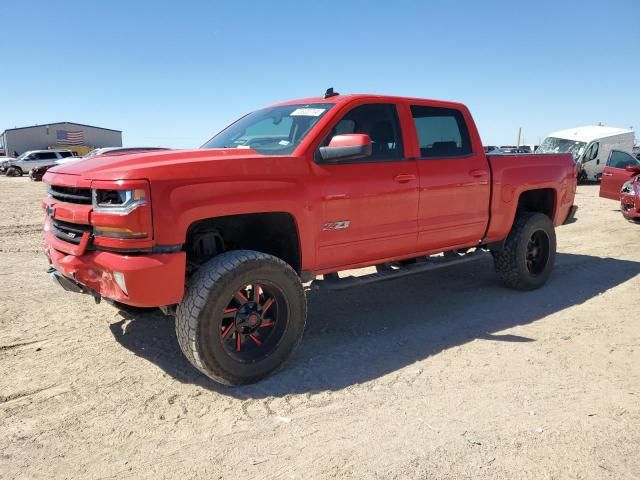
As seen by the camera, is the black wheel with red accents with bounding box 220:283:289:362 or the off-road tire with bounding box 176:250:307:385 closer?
the off-road tire with bounding box 176:250:307:385

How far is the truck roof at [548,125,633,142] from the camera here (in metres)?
22.5

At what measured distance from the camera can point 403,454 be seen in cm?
272

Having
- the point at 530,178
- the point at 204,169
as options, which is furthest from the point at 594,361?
the point at 204,169

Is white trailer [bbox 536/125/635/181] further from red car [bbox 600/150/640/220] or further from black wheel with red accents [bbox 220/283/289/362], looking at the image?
black wheel with red accents [bbox 220/283/289/362]

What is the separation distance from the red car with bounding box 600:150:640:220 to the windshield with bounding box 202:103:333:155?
8.75 m

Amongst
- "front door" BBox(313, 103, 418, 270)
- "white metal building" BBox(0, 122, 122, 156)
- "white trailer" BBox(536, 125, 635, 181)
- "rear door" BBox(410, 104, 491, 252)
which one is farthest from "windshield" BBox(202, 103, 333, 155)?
"white metal building" BBox(0, 122, 122, 156)

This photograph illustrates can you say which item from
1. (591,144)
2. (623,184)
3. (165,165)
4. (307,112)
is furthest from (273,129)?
(591,144)

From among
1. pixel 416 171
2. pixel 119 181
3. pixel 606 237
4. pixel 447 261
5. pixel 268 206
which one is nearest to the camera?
pixel 119 181

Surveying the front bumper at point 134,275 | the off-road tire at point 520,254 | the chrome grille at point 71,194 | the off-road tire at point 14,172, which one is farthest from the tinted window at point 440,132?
the off-road tire at point 14,172

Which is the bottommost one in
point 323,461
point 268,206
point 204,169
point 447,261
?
point 323,461

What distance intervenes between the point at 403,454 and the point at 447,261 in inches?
110

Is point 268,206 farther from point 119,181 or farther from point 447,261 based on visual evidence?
point 447,261

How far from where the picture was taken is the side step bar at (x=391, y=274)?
4.19 metres

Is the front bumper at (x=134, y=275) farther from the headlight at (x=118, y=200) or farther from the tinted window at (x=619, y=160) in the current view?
the tinted window at (x=619, y=160)
